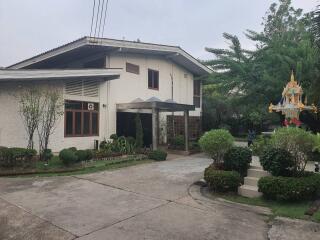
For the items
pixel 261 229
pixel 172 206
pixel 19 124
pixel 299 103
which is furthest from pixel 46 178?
pixel 299 103

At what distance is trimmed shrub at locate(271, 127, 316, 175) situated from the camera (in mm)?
7449

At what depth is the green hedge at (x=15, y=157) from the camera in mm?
10237

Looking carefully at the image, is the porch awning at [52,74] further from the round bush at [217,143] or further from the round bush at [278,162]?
the round bush at [278,162]

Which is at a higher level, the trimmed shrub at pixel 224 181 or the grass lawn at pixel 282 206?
the trimmed shrub at pixel 224 181

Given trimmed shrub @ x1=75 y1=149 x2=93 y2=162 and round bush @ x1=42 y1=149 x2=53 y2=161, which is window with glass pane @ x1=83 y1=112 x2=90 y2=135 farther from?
round bush @ x1=42 y1=149 x2=53 y2=161

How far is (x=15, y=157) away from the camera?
407 inches

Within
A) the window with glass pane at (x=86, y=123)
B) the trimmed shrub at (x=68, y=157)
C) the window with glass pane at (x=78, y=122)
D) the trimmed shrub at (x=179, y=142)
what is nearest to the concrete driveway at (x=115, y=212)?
the trimmed shrub at (x=68, y=157)

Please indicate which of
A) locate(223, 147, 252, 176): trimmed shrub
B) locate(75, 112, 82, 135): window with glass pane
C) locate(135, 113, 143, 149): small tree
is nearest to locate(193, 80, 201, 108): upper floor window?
locate(135, 113, 143, 149): small tree

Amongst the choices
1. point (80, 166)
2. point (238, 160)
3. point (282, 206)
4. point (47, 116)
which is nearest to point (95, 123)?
point (47, 116)

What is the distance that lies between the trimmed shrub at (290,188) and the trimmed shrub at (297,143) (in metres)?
0.65

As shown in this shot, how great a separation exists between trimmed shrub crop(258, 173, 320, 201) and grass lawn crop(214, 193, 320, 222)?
0.40 ft

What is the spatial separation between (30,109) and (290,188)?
9.46m

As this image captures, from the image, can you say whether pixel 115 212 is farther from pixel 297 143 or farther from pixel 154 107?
pixel 154 107

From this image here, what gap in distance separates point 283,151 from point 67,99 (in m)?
9.49
